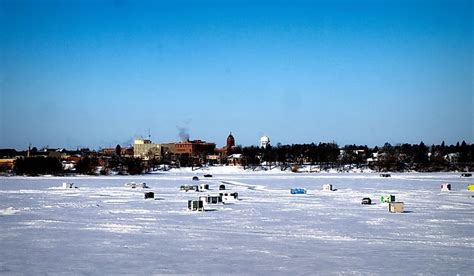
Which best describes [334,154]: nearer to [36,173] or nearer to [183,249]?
[36,173]

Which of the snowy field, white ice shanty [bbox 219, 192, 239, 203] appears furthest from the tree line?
the snowy field

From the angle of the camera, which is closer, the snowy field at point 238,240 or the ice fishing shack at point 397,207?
the snowy field at point 238,240

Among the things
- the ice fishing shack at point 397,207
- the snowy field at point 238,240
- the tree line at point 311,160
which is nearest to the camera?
the snowy field at point 238,240

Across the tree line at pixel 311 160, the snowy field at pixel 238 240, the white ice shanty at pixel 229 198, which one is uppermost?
the tree line at pixel 311 160

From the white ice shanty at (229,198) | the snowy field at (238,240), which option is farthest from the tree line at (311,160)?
the snowy field at (238,240)

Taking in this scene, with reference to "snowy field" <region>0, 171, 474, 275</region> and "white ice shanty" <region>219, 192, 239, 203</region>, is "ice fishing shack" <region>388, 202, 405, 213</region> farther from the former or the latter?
"white ice shanty" <region>219, 192, 239, 203</region>

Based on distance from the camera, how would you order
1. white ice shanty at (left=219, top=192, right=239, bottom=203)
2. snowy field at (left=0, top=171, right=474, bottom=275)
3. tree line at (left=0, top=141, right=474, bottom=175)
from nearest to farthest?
snowy field at (left=0, top=171, right=474, bottom=275) → white ice shanty at (left=219, top=192, right=239, bottom=203) → tree line at (left=0, top=141, right=474, bottom=175)

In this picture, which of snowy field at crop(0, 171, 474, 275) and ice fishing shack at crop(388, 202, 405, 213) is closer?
snowy field at crop(0, 171, 474, 275)

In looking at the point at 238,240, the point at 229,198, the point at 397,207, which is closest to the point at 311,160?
the point at 229,198

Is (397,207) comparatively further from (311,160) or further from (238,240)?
(311,160)

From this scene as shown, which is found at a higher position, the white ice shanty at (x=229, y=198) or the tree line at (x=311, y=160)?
the tree line at (x=311, y=160)

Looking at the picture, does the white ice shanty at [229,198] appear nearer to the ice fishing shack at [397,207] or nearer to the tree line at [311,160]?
the ice fishing shack at [397,207]

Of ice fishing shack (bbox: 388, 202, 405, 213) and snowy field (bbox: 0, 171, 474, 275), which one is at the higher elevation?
ice fishing shack (bbox: 388, 202, 405, 213)

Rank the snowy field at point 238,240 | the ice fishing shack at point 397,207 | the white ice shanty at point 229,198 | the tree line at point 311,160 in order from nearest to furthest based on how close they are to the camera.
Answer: the snowy field at point 238,240, the ice fishing shack at point 397,207, the white ice shanty at point 229,198, the tree line at point 311,160
